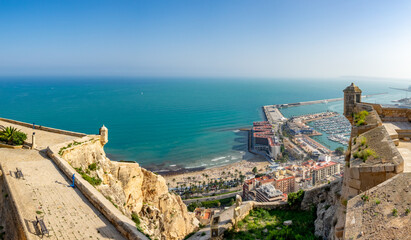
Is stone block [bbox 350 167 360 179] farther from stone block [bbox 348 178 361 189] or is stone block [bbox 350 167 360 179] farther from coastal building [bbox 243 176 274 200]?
coastal building [bbox 243 176 274 200]

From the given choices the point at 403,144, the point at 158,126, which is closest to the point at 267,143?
the point at 158,126

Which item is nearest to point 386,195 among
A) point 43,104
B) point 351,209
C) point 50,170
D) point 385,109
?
point 351,209

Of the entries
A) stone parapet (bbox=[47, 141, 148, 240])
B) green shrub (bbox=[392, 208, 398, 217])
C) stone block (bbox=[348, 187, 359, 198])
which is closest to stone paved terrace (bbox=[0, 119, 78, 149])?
stone parapet (bbox=[47, 141, 148, 240])

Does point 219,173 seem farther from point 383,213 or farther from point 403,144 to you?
point 383,213

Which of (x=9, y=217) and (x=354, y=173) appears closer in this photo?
(x=354, y=173)

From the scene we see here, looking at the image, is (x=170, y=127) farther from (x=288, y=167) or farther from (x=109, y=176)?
(x=109, y=176)

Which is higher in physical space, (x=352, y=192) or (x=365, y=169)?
(x=365, y=169)

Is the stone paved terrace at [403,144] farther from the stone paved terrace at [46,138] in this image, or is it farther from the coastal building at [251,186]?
the coastal building at [251,186]
